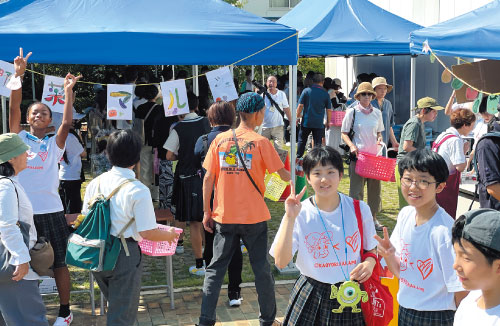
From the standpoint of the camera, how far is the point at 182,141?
19.6 feet

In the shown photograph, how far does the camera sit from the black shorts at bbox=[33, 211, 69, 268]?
4539mm

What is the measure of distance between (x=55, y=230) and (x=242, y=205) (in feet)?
5.10

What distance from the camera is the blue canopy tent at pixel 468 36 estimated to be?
191 inches

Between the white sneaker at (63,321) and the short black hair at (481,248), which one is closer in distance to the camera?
the short black hair at (481,248)

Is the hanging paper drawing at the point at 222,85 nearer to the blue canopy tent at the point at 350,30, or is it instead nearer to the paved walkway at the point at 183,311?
the paved walkway at the point at 183,311

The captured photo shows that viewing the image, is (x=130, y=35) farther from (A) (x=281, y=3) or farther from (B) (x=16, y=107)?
(A) (x=281, y=3)

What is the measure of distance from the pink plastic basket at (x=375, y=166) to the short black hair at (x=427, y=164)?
4.21 metres

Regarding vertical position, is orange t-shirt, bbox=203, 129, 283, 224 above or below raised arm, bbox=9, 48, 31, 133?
below

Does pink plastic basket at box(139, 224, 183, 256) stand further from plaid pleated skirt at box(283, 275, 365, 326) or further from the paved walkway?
plaid pleated skirt at box(283, 275, 365, 326)

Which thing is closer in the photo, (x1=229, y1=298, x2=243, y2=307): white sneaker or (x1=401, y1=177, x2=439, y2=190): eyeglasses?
(x1=401, y1=177, x2=439, y2=190): eyeglasses

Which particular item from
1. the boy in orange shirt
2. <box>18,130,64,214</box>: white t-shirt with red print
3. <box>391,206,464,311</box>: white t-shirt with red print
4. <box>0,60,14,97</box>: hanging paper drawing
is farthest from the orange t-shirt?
<box>0,60,14,97</box>: hanging paper drawing

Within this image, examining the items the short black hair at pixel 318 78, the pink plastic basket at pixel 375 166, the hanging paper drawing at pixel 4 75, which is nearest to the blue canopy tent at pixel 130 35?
the hanging paper drawing at pixel 4 75

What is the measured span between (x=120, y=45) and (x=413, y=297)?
11.9 feet

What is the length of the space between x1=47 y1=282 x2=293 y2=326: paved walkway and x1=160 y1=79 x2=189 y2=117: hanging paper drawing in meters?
1.82
